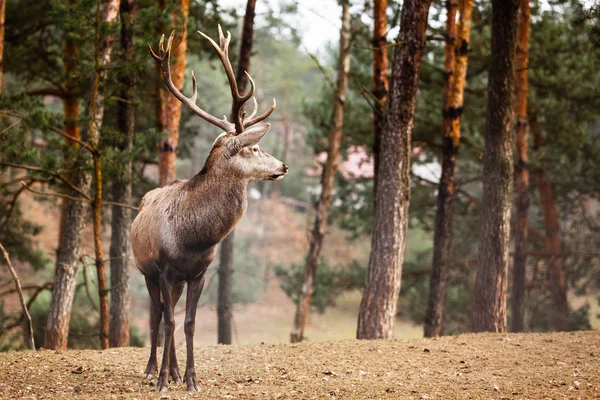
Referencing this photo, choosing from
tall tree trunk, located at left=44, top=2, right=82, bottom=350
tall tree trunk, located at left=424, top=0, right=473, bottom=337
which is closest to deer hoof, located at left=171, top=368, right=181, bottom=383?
tall tree trunk, located at left=44, top=2, right=82, bottom=350

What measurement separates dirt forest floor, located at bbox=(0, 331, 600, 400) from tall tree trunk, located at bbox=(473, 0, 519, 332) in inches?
55.1

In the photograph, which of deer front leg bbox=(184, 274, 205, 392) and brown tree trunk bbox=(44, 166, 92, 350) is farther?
brown tree trunk bbox=(44, 166, 92, 350)

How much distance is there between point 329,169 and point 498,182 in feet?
15.3

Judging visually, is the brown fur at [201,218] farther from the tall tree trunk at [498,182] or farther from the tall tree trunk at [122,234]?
the tall tree trunk at [122,234]

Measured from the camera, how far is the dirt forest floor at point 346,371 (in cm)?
612

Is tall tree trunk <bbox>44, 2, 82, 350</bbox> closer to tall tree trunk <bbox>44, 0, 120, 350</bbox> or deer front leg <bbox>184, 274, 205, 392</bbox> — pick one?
tall tree trunk <bbox>44, 0, 120, 350</bbox>

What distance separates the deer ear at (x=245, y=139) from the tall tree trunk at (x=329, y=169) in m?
7.93

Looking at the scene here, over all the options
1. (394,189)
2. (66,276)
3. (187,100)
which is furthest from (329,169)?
(187,100)

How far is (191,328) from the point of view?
6.31 m

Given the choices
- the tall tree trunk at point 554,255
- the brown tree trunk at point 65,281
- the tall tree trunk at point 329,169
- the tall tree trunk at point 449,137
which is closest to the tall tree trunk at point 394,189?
the tall tree trunk at point 449,137

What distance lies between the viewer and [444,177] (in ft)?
39.3

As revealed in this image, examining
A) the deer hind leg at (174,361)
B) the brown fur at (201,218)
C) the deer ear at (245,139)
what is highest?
the deer ear at (245,139)

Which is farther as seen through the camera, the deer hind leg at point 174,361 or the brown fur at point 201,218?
the deer hind leg at point 174,361

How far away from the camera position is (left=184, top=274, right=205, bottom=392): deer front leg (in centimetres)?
614
